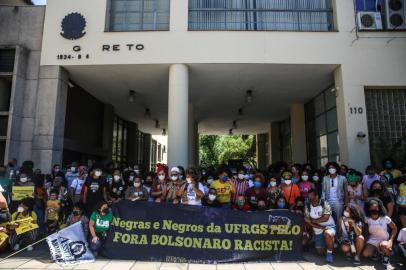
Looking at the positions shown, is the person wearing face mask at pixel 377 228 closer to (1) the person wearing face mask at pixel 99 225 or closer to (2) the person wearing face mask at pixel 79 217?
(1) the person wearing face mask at pixel 99 225

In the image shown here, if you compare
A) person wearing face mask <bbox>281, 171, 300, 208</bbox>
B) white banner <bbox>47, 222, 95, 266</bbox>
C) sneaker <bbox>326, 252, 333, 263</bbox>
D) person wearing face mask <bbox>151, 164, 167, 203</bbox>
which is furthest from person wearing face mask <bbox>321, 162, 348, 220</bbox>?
white banner <bbox>47, 222, 95, 266</bbox>

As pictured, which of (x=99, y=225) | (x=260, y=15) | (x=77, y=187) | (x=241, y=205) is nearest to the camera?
(x=99, y=225)

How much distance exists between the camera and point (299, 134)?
1585cm

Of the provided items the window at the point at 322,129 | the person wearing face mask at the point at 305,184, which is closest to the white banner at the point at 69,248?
the person wearing face mask at the point at 305,184

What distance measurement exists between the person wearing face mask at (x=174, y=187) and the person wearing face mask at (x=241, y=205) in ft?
4.30

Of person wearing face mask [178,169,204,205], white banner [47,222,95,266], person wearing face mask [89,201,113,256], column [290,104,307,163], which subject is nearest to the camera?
white banner [47,222,95,266]

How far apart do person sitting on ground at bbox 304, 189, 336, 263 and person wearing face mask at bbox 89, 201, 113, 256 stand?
404 cm

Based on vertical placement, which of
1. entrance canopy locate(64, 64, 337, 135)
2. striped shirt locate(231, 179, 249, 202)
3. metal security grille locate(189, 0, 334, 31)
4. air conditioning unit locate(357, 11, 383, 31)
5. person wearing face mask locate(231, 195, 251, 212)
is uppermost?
metal security grille locate(189, 0, 334, 31)

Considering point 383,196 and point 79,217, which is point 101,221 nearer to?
point 79,217

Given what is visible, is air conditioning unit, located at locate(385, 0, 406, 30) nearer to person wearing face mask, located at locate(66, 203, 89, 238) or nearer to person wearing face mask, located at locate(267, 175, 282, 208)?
person wearing face mask, located at locate(267, 175, 282, 208)

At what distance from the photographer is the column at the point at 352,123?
10273 mm

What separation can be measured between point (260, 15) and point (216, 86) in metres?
3.07

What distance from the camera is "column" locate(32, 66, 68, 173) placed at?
1058 cm

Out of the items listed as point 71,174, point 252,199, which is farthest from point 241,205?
point 71,174
